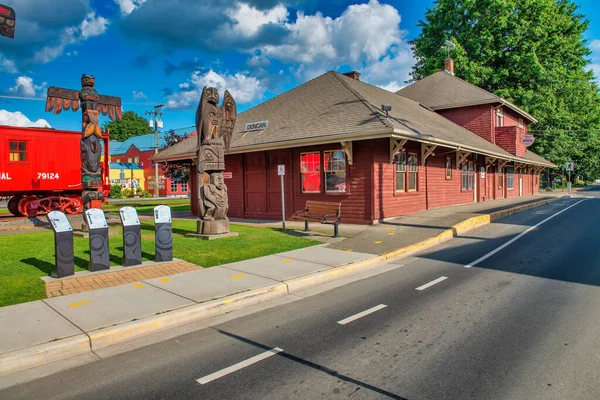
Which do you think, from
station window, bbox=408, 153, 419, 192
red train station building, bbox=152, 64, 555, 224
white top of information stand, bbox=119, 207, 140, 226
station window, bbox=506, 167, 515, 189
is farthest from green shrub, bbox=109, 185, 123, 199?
white top of information stand, bbox=119, 207, 140, 226

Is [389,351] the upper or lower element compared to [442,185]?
lower

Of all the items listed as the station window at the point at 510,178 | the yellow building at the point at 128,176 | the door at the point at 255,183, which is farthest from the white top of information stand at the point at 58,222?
the yellow building at the point at 128,176

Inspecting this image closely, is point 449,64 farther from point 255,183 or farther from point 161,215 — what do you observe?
point 161,215

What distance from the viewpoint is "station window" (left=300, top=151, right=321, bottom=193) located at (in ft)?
53.6

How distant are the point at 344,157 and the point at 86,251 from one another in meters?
9.28

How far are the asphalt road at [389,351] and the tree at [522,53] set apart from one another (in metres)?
33.0

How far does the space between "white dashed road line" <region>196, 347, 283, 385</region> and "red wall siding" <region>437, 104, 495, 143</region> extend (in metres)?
27.7

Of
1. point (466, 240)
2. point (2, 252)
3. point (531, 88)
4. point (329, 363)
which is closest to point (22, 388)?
point (329, 363)

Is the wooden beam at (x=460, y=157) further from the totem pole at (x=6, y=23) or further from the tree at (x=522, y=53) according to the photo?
the totem pole at (x=6, y=23)

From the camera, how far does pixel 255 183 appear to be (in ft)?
60.8

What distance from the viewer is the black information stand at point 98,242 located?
7.82 metres

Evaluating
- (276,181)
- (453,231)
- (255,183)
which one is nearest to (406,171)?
(453,231)

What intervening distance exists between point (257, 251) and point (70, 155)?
1455 cm

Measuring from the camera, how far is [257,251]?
10.2 meters
